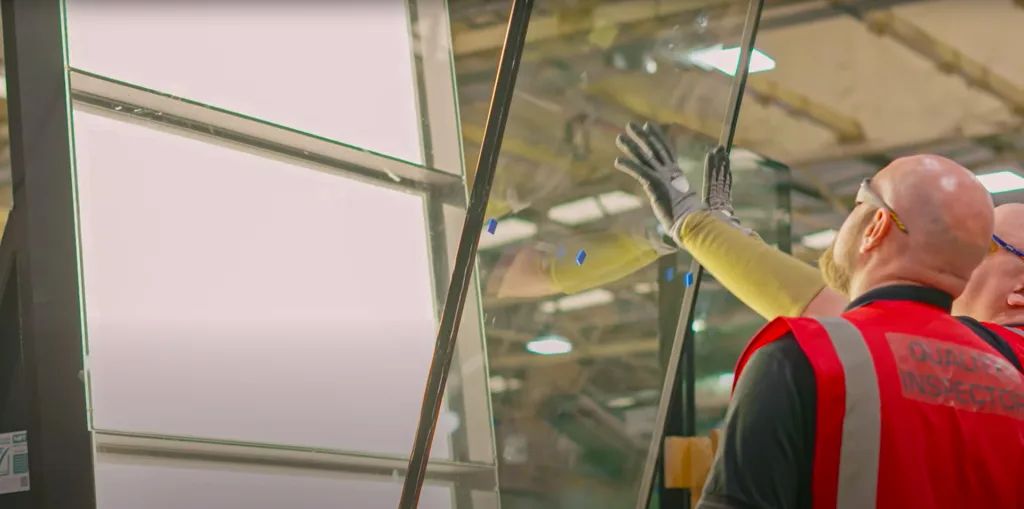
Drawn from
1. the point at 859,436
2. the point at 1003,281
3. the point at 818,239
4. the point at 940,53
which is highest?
the point at 940,53

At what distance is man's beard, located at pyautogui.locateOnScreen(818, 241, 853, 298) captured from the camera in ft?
4.81

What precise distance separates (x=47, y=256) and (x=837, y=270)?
46.4 inches

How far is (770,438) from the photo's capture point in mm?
1224

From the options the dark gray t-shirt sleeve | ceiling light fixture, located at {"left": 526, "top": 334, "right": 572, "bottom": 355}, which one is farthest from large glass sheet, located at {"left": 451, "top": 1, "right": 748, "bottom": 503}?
the dark gray t-shirt sleeve

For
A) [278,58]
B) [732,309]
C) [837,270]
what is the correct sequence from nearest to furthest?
1. [837,270]
2. [278,58]
3. [732,309]

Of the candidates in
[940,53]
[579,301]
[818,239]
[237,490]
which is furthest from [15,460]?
[940,53]

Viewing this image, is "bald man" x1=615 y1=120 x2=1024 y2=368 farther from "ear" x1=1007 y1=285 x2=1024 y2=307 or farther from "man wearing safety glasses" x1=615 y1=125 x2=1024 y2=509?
"man wearing safety glasses" x1=615 y1=125 x2=1024 y2=509

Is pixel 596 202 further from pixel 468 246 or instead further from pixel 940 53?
pixel 940 53

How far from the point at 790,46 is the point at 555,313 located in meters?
2.22

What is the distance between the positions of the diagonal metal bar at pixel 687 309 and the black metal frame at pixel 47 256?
1.50 metres

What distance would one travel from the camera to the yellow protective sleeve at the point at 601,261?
2.62 m

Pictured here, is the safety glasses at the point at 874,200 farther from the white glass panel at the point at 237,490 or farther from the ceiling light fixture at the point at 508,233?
the white glass panel at the point at 237,490

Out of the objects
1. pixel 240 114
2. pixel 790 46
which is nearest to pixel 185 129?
pixel 240 114

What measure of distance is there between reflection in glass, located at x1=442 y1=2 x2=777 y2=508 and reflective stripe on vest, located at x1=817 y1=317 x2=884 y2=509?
1266 millimetres
